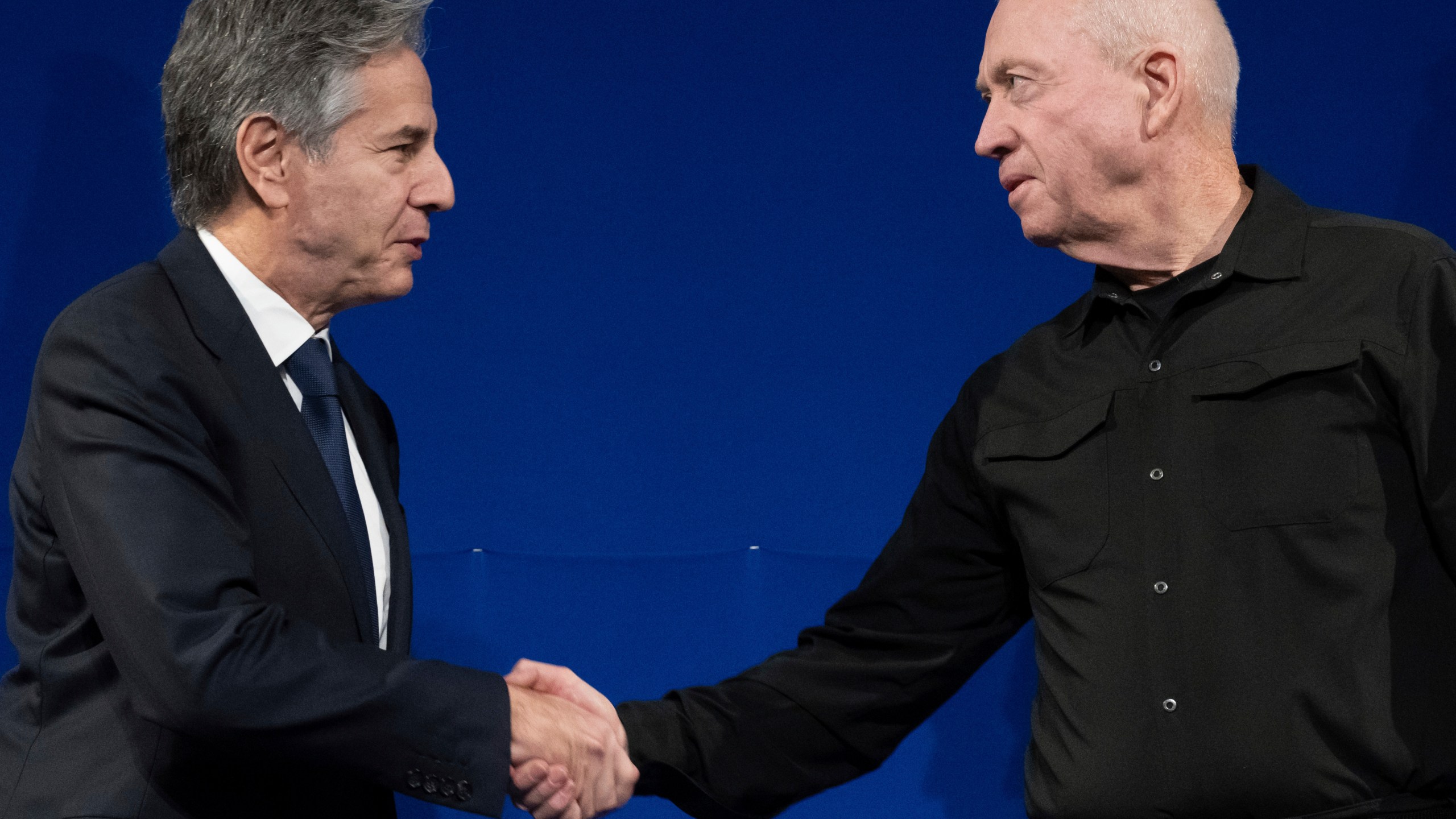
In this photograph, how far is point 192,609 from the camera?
136 centimetres

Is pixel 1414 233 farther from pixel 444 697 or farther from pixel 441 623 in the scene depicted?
pixel 441 623

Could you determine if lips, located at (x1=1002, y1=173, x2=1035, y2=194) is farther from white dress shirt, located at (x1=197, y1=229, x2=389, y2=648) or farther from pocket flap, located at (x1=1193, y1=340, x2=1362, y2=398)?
white dress shirt, located at (x1=197, y1=229, x2=389, y2=648)

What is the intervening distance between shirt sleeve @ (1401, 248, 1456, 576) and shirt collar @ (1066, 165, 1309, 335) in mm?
163

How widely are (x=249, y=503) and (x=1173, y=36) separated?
1231 mm

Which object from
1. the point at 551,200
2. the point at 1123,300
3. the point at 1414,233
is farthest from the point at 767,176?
the point at 1414,233

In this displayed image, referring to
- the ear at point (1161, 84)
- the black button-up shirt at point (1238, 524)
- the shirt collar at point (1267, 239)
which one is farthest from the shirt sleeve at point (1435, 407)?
Answer: the ear at point (1161, 84)

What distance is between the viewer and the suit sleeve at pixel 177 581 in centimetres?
135

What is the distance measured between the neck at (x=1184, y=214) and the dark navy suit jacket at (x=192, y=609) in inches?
37.6

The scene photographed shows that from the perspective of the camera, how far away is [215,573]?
138 centimetres

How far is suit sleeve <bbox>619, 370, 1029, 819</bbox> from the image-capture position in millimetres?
1884

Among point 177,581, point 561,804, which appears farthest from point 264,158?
point 561,804

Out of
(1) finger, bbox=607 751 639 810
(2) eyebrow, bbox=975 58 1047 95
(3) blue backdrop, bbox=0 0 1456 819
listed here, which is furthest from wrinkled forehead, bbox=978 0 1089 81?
(1) finger, bbox=607 751 639 810

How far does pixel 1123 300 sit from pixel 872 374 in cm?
79

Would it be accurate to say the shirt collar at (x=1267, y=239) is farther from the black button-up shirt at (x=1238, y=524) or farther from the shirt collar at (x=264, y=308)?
the shirt collar at (x=264, y=308)
